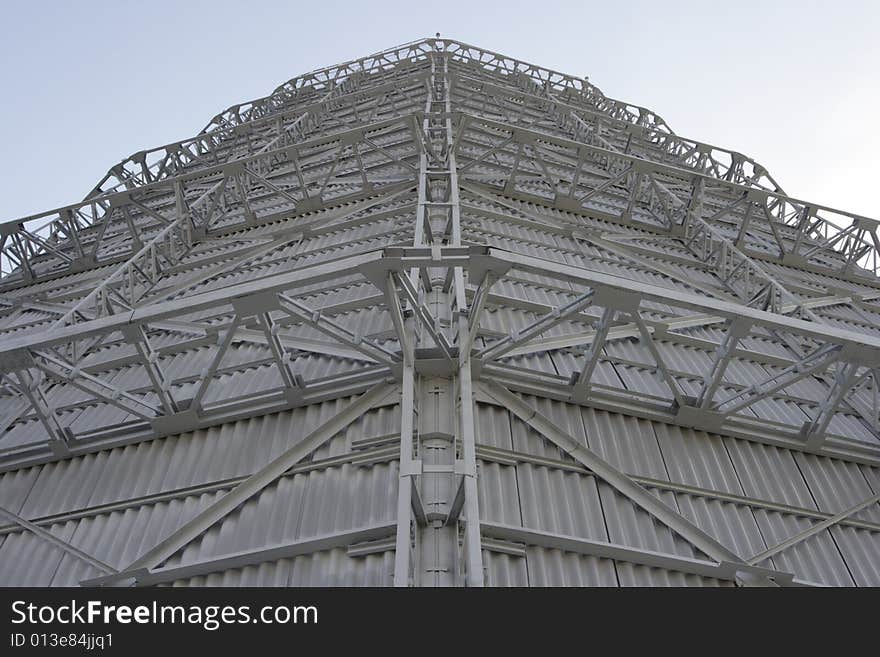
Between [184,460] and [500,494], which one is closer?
[500,494]

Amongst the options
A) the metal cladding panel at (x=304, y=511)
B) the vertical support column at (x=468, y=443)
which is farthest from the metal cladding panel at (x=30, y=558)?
the vertical support column at (x=468, y=443)

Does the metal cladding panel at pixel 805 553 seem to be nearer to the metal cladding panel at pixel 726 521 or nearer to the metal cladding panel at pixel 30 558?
the metal cladding panel at pixel 726 521

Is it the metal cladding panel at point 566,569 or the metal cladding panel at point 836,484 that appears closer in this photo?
the metal cladding panel at point 566,569

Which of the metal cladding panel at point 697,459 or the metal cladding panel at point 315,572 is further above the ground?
the metal cladding panel at point 697,459

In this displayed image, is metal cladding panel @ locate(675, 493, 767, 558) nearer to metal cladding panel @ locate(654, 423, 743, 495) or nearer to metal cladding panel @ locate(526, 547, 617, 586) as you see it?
metal cladding panel @ locate(654, 423, 743, 495)

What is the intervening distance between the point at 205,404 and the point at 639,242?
11245mm

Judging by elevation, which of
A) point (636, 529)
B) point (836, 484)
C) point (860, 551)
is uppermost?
point (836, 484)

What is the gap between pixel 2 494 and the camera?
1093 centimetres

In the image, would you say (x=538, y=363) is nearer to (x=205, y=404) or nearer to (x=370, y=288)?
(x=370, y=288)

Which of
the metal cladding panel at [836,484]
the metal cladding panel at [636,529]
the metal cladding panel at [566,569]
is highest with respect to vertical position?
the metal cladding panel at [836,484]

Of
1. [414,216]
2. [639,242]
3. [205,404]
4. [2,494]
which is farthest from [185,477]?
[639,242]

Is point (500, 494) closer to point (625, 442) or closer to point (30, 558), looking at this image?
point (625, 442)

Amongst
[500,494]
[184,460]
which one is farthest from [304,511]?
[184,460]
